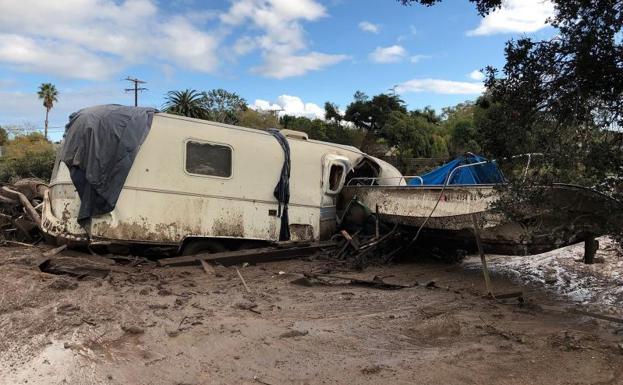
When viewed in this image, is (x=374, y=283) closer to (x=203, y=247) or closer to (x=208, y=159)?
(x=203, y=247)

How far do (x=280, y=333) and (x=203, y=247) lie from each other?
4342 millimetres

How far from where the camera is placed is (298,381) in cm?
428

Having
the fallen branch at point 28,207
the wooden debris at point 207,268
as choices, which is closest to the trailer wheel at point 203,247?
the wooden debris at point 207,268

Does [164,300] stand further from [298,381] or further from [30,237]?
[30,237]

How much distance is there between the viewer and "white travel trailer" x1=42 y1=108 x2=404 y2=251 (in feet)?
27.7

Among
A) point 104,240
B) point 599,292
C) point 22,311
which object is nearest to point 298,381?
point 22,311

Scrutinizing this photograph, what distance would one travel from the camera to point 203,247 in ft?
30.9

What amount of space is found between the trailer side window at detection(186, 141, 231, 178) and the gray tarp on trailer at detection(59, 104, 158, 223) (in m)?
0.86

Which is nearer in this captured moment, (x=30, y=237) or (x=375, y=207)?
(x=30, y=237)

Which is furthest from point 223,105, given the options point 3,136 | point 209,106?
point 3,136

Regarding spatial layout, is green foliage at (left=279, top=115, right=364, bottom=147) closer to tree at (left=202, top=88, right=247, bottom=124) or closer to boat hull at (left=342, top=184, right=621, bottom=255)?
tree at (left=202, top=88, right=247, bottom=124)

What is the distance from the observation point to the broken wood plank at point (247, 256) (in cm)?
874

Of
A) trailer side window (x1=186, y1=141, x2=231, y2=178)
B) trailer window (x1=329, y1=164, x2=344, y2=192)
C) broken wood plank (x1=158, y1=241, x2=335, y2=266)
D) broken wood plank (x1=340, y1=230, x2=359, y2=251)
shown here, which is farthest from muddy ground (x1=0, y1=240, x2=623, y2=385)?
trailer window (x1=329, y1=164, x2=344, y2=192)

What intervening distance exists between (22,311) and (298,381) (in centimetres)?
335
